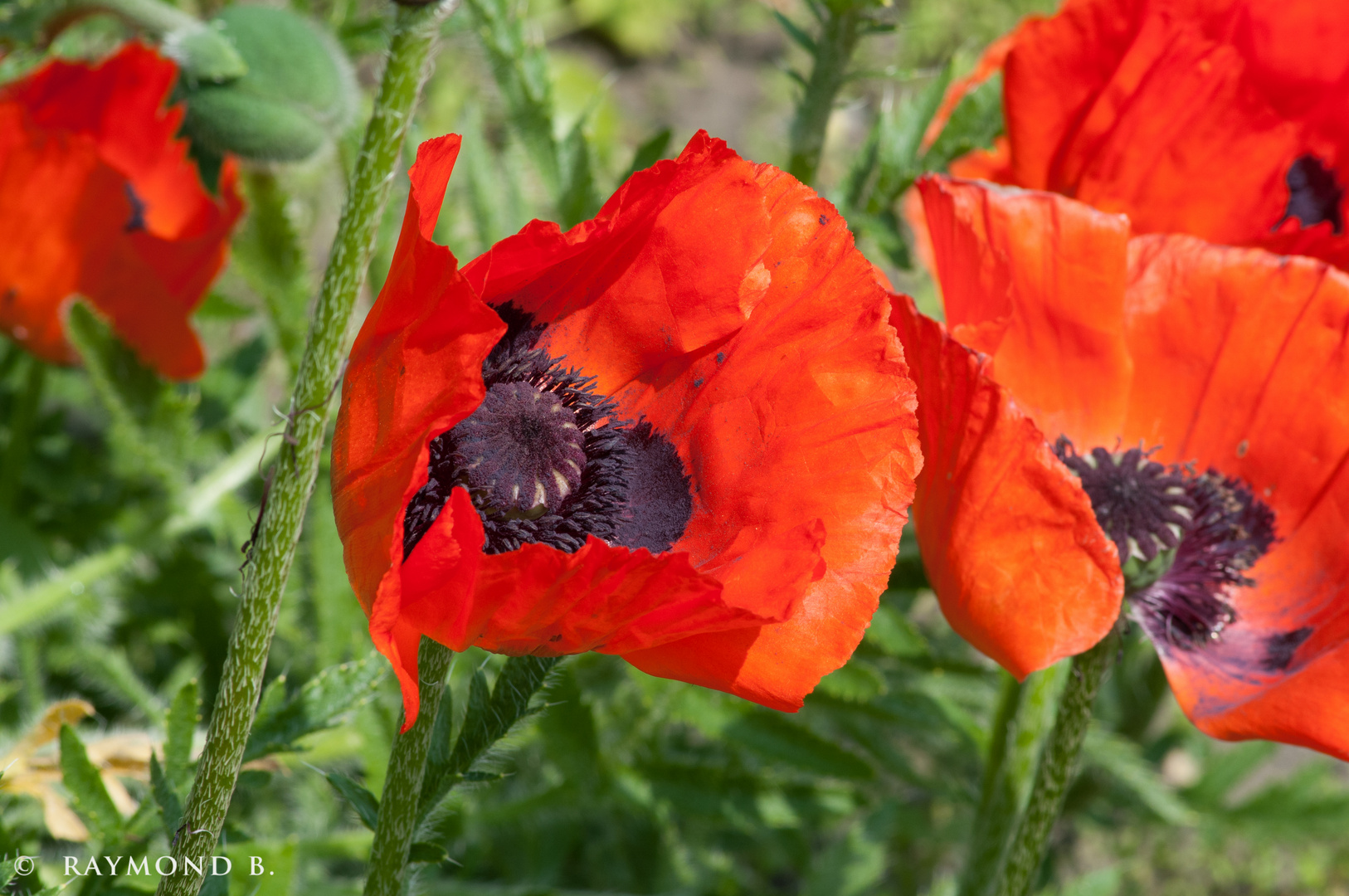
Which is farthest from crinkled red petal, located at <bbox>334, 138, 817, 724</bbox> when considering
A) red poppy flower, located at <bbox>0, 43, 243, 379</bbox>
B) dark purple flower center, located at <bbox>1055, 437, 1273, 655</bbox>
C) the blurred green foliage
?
red poppy flower, located at <bbox>0, 43, 243, 379</bbox>

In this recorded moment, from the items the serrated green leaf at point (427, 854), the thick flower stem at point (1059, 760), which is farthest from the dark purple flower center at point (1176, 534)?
the serrated green leaf at point (427, 854)

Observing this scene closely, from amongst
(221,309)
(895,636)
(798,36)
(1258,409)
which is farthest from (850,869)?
(221,309)

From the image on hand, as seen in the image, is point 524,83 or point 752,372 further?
point 524,83

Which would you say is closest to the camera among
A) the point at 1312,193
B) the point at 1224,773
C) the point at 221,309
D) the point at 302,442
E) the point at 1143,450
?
the point at 302,442

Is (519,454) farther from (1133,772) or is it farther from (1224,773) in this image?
(1224,773)

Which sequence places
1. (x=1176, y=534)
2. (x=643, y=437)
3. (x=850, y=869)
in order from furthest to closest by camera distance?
(x=850, y=869) → (x=1176, y=534) → (x=643, y=437)

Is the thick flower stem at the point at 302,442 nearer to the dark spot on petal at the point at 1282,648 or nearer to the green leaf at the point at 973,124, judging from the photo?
the dark spot on petal at the point at 1282,648

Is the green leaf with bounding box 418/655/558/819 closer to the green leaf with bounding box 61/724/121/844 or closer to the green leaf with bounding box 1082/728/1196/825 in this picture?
the green leaf with bounding box 61/724/121/844
